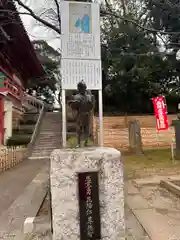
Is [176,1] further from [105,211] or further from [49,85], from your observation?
[49,85]

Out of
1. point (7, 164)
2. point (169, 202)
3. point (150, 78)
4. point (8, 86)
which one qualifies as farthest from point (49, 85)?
point (169, 202)

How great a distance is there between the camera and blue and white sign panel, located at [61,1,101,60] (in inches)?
166

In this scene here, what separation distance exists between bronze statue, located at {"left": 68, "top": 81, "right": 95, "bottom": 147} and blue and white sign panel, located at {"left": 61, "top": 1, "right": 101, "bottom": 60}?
1132 mm

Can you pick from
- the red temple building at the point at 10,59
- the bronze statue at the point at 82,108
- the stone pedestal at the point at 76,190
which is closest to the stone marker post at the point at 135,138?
the red temple building at the point at 10,59

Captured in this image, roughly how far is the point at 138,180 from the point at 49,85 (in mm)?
27675

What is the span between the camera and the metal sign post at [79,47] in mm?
4133

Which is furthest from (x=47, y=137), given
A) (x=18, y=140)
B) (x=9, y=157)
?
(x=9, y=157)

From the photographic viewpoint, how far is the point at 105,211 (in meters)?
2.80

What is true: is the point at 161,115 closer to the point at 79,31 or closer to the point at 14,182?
the point at 14,182

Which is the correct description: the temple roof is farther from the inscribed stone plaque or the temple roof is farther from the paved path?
the inscribed stone plaque

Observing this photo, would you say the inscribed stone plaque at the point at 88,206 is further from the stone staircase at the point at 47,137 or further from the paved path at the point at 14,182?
the stone staircase at the point at 47,137

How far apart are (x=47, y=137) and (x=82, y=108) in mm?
12249

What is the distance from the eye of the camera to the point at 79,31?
4258 mm

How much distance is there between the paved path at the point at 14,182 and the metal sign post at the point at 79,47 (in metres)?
2.11
